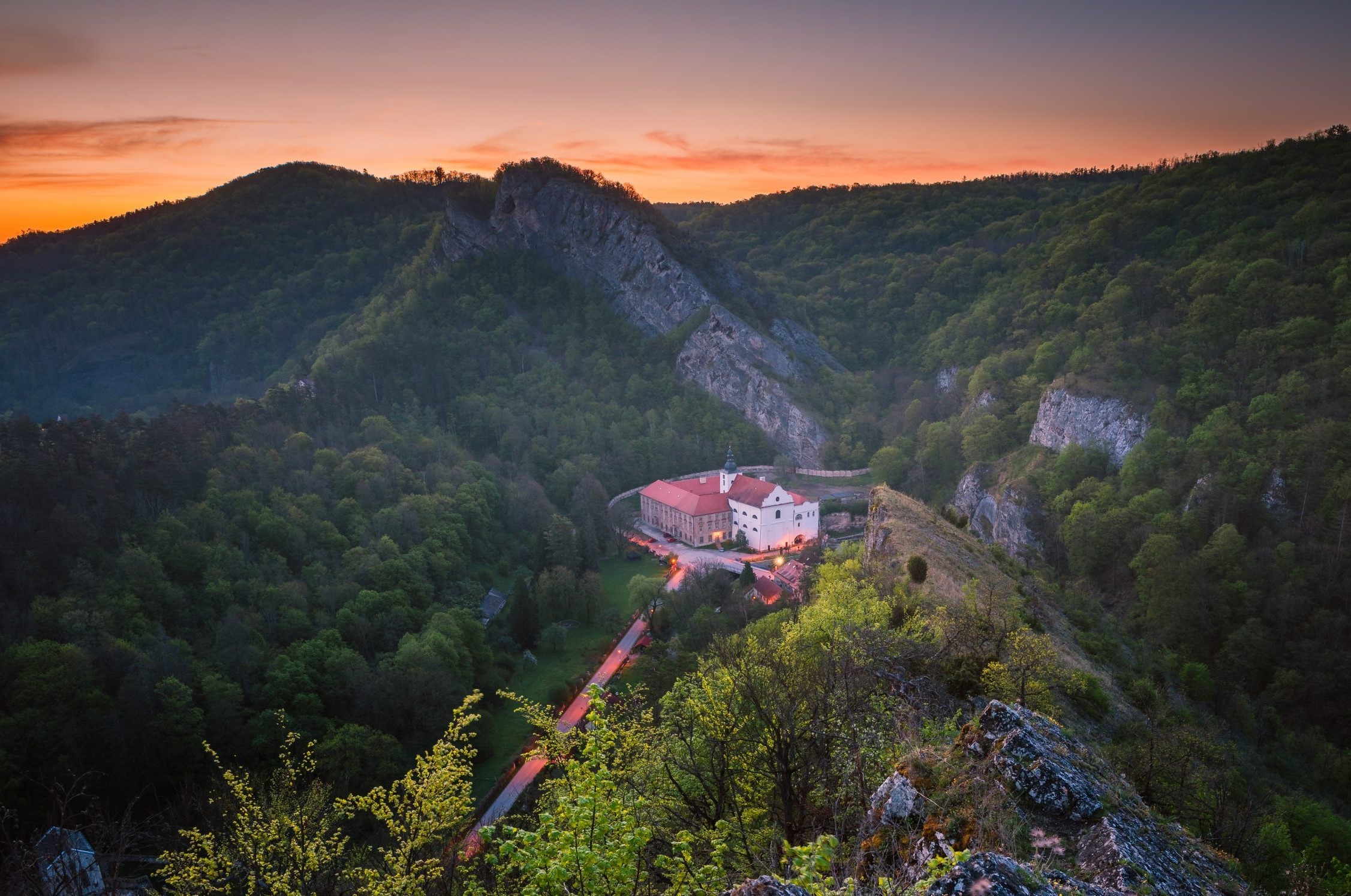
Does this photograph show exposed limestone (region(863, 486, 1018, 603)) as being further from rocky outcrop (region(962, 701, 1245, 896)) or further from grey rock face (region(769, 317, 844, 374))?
grey rock face (region(769, 317, 844, 374))

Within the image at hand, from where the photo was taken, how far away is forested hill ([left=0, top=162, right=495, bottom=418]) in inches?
3844

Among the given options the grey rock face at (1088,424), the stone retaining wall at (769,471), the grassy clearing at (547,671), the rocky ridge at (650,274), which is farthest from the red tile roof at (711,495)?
the rocky ridge at (650,274)

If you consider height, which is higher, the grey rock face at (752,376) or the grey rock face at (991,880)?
the grey rock face at (991,880)

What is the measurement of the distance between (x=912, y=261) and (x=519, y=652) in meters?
94.1

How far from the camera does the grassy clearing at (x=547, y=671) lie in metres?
35.1

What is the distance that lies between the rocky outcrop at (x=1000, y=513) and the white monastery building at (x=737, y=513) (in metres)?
13.0

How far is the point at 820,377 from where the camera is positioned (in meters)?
97.4

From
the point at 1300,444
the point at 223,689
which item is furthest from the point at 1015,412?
the point at 223,689

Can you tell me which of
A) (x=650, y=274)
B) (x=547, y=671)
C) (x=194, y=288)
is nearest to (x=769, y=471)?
(x=650, y=274)

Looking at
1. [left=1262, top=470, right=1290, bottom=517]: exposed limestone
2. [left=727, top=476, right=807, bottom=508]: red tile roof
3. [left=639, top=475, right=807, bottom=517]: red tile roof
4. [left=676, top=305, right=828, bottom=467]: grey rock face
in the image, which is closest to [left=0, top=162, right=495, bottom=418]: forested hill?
[left=676, top=305, right=828, bottom=467]: grey rock face

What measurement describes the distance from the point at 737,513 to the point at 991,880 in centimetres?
6099

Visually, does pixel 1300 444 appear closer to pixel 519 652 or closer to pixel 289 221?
pixel 519 652

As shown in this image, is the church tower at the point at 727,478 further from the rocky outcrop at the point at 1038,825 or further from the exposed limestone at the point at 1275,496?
the rocky outcrop at the point at 1038,825

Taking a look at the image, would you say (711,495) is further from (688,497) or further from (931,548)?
(931,548)
